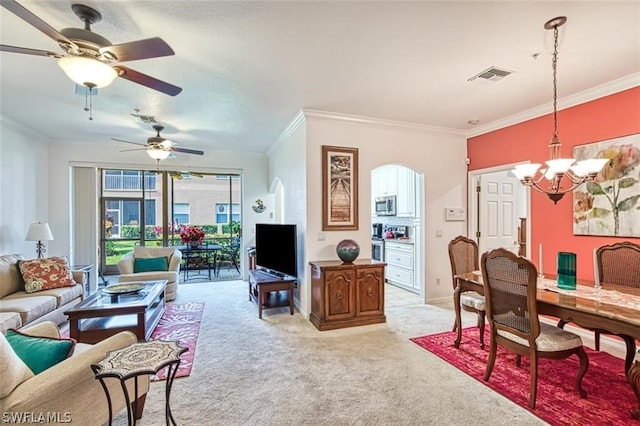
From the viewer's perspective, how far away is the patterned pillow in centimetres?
386

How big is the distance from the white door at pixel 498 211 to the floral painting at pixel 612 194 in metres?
1.60

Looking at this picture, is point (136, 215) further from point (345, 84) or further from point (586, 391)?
point (586, 391)

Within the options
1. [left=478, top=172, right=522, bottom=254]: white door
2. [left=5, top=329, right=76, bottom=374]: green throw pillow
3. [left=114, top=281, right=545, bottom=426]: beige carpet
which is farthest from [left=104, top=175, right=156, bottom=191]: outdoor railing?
[left=478, top=172, right=522, bottom=254]: white door

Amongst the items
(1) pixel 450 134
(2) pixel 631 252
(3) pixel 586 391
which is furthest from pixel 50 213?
(2) pixel 631 252

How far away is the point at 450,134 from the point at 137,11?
15.1 ft

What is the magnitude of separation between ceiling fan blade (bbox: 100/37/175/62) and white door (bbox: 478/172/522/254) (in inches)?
196

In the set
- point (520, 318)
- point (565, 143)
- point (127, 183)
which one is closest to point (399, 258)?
point (565, 143)

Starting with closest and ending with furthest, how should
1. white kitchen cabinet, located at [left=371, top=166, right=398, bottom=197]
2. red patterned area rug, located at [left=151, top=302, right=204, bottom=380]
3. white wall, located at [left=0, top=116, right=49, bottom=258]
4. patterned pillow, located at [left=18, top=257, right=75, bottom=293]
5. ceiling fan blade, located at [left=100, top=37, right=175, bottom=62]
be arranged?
ceiling fan blade, located at [left=100, top=37, right=175, bottom=62] < red patterned area rug, located at [left=151, top=302, right=204, bottom=380] < patterned pillow, located at [left=18, top=257, right=75, bottom=293] < white wall, located at [left=0, top=116, right=49, bottom=258] < white kitchen cabinet, located at [left=371, top=166, right=398, bottom=197]

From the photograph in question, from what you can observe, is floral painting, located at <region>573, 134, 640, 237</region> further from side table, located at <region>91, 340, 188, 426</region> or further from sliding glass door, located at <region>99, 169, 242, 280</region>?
sliding glass door, located at <region>99, 169, 242, 280</region>

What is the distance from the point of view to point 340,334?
3732 millimetres

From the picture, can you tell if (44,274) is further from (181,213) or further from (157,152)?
(181,213)

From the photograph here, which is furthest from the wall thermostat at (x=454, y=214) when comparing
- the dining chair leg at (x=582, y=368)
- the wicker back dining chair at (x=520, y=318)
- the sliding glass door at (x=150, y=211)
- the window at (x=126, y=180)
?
the window at (x=126, y=180)

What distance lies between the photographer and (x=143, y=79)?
7.93 ft

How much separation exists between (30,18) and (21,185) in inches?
179
